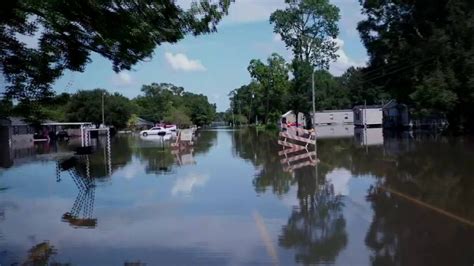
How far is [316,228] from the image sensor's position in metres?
9.61

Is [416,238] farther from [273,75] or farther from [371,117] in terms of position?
[273,75]

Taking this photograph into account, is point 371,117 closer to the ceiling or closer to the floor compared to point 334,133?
closer to the ceiling

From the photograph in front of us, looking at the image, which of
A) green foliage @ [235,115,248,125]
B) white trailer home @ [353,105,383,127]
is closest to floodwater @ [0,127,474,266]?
white trailer home @ [353,105,383,127]

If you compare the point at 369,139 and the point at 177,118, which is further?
the point at 177,118

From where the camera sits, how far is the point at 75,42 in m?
5.29

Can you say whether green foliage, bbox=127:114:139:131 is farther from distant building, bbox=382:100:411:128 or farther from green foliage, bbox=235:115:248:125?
distant building, bbox=382:100:411:128

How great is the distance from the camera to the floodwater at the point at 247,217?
782 cm

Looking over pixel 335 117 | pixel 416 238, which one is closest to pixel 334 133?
pixel 335 117

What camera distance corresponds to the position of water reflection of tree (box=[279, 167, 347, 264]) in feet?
25.6

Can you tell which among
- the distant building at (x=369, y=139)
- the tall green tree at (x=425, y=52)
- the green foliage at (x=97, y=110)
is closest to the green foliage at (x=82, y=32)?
the distant building at (x=369, y=139)

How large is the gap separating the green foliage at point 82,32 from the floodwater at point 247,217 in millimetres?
3195

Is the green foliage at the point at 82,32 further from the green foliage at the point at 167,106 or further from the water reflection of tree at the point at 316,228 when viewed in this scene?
the green foliage at the point at 167,106

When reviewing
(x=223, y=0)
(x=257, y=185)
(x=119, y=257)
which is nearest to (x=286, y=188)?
(x=257, y=185)

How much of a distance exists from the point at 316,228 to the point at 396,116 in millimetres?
71382
